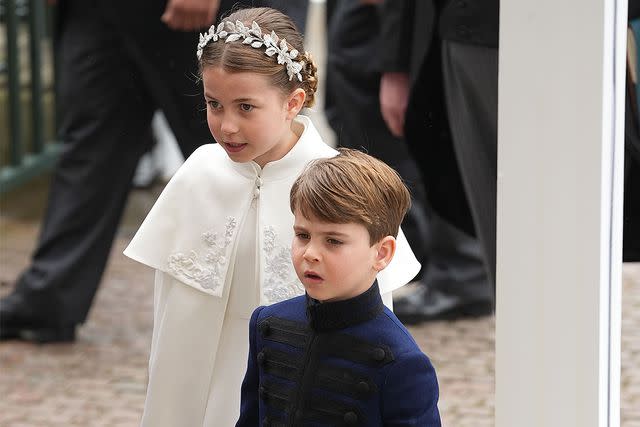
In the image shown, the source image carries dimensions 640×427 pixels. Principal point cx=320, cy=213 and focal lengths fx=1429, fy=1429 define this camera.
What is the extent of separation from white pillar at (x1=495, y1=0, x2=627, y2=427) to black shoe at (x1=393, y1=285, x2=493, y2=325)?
2944 mm

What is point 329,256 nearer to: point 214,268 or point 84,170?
point 214,268

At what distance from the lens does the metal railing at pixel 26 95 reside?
7.49m

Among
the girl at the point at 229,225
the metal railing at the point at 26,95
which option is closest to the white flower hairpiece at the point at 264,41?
the girl at the point at 229,225

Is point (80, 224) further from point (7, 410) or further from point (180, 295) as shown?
point (180, 295)

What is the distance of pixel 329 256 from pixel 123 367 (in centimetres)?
288

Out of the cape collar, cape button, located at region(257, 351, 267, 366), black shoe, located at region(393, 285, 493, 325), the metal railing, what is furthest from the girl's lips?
the metal railing

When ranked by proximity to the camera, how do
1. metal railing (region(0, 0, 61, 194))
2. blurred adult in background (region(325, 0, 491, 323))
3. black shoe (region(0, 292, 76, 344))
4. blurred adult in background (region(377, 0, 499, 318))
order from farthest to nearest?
metal railing (region(0, 0, 61, 194)) → blurred adult in background (region(325, 0, 491, 323)) → black shoe (region(0, 292, 76, 344)) → blurred adult in background (region(377, 0, 499, 318))

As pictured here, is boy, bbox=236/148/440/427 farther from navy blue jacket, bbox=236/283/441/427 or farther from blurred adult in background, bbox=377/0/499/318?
blurred adult in background, bbox=377/0/499/318

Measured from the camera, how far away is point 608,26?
2314 millimetres

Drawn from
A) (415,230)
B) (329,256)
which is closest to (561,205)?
(329,256)

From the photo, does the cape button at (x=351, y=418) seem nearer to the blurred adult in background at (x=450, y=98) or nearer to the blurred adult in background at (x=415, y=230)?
the blurred adult in background at (x=450, y=98)

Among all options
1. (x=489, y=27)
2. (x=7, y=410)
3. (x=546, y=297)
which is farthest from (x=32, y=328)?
(x=546, y=297)

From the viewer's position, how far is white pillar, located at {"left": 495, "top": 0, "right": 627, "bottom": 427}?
7.67 ft

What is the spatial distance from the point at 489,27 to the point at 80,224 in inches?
93.0
